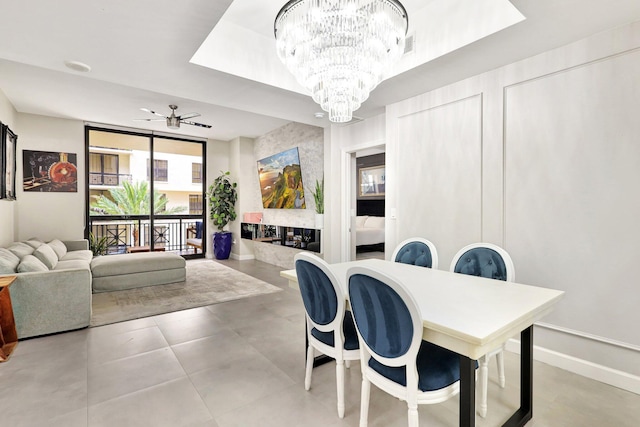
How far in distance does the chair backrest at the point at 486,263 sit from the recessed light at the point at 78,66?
149 inches

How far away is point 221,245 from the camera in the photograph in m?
7.55

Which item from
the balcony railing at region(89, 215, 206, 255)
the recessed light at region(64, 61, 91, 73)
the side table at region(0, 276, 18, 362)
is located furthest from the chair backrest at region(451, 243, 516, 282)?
the balcony railing at region(89, 215, 206, 255)

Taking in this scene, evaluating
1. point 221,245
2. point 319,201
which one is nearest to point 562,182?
point 319,201

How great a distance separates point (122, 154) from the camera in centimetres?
690

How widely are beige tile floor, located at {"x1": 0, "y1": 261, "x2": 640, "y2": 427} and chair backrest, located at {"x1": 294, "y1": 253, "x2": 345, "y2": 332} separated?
1.90 ft

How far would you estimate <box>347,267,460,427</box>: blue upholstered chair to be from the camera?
55.6 inches

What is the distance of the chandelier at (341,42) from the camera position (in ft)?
6.06

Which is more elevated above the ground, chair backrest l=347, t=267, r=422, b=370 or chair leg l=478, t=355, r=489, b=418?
chair backrest l=347, t=267, r=422, b=370

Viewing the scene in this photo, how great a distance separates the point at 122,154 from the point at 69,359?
548 centimetres

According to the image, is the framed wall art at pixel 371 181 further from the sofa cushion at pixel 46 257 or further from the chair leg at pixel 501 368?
the sofa cushion at pixel 46 257

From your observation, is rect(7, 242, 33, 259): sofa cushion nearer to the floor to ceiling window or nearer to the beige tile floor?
the beige tile floor

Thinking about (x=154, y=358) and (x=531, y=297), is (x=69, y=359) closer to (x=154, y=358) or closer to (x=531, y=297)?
(x=154, y=358)

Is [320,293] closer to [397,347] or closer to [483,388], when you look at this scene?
[397,347]

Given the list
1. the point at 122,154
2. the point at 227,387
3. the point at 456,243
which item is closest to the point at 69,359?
the point at 227,387
